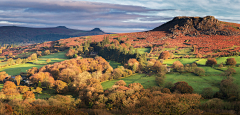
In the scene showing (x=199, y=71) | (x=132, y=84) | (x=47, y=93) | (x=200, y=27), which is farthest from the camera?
(x=200, y=27)

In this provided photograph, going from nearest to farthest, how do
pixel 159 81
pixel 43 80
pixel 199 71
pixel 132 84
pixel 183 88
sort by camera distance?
pixel 183 88 → pixel 132 84 → pixel 159 81 → pixel 199 71 → pixel 43 80

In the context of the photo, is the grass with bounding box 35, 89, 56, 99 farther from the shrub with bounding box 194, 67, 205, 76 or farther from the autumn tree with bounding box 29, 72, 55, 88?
the shrub with bounding box 194, 67, 205, 76

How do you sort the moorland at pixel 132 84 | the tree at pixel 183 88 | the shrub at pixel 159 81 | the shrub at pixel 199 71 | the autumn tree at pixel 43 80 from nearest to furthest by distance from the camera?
1. the moorland at pixel 132 84
2. the tree at pixel 183 88
3. the shrub at pixel 159 81
4. the autumn tree at pixel 43 80
5. the shrub at pixel 199 71

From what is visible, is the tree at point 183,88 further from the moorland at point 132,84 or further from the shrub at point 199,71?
the shrub at point 199,71

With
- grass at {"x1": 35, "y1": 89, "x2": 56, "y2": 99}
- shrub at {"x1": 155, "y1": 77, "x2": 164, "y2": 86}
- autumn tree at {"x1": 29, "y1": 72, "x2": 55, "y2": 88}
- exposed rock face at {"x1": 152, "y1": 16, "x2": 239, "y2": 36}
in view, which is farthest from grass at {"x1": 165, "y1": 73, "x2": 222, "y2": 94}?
exposed rock face at {"x1": 152, "y1": 16, "x2": 239, "y2": 36}

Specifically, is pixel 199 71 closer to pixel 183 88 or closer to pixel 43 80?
pixel 183 88

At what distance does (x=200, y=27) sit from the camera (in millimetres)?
176500

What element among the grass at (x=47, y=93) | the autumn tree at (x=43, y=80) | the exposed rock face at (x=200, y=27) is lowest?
the grass at (x=47, y=93)

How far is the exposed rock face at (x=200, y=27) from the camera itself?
161 m

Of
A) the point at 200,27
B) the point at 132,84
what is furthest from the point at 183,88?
the point at 200,27

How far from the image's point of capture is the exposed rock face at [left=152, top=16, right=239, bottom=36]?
529 ft

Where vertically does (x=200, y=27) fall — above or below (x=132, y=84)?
above

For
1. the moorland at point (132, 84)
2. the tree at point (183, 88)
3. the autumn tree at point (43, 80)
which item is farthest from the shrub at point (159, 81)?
the autumn tree at point (43, 80)

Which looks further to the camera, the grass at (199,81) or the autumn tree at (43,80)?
the autumn tree at (43,80)
